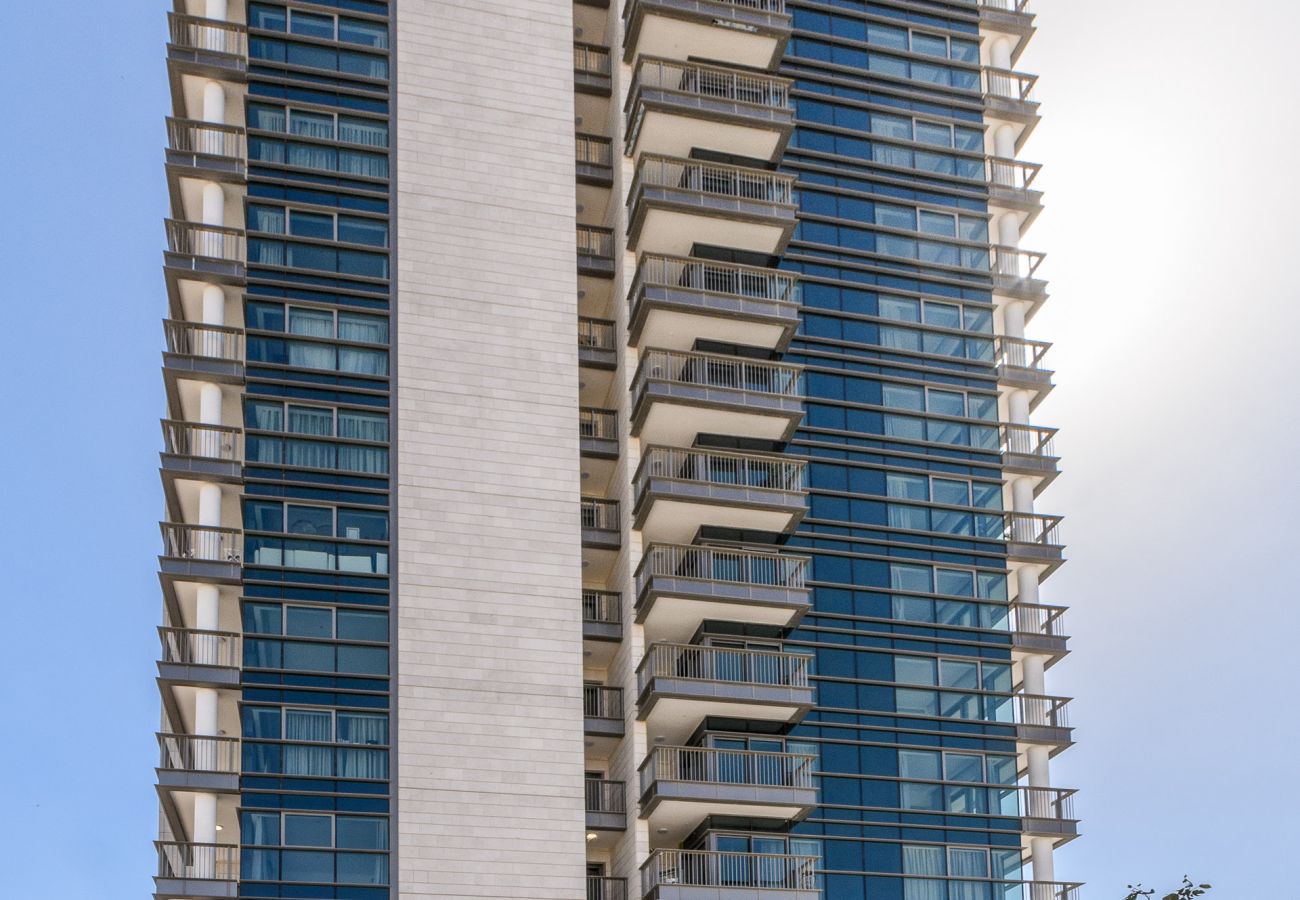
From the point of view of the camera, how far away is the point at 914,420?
5444 centimetres

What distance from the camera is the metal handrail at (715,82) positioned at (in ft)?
181

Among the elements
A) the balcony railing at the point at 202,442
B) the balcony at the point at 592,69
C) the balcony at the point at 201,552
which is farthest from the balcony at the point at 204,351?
the balcony at the point at 592,69

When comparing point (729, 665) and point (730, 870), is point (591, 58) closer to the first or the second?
point (729, 665)

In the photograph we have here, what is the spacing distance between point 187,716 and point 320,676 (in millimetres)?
3681

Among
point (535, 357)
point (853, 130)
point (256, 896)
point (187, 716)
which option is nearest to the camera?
point (256, 896)

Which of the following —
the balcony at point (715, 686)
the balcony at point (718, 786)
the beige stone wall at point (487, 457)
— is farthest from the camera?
the balcony at point (715, 686)

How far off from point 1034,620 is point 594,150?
20252 mm

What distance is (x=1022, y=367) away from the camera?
56.6 meters

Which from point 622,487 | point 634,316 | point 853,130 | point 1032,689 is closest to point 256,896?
point 622,487

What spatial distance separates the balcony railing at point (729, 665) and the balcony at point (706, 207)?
12.9 metres

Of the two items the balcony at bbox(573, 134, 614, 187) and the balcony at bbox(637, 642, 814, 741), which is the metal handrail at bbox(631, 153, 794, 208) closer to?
the balcony at bbox(573, 134, 614, 187)

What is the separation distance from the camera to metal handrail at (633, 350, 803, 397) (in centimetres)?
5222

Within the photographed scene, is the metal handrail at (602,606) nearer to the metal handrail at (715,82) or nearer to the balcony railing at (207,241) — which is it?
the balcony railing at (207,241)

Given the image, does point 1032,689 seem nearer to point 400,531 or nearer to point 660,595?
point 660,595
